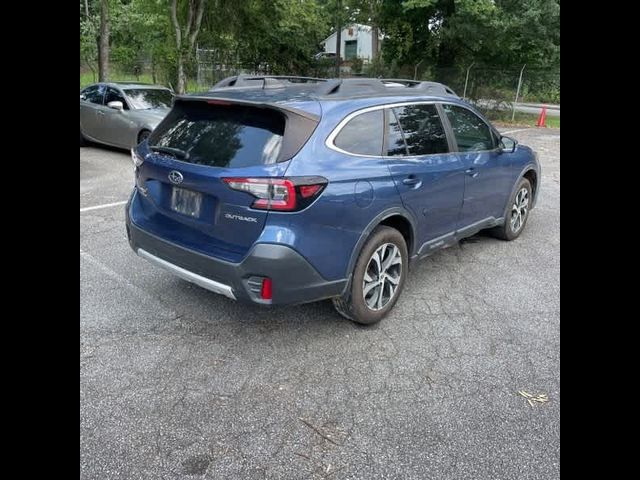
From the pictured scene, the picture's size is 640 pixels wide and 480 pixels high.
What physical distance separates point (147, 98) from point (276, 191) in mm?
8532

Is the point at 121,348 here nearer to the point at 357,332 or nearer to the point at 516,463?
the point at 357,332

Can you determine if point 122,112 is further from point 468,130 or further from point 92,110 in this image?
point 468,130

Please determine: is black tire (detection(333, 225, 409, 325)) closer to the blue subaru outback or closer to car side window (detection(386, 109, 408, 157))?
the blue subaru outback

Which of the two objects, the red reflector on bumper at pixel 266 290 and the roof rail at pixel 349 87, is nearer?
the red reflector on bumper at pixel 266 290

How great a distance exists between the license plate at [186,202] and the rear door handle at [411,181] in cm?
149

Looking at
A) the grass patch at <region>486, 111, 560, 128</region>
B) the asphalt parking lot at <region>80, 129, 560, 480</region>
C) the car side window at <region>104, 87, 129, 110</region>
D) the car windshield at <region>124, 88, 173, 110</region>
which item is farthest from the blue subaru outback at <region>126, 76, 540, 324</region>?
the grass patch at <region>486, 111, 560, 128</region>

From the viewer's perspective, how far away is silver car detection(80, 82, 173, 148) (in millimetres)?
9852

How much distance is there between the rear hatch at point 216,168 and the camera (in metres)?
3.10

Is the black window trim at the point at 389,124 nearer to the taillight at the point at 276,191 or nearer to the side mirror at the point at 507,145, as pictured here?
the taillight at the point at 276,191

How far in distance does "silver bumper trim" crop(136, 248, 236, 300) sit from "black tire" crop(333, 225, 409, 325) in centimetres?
85

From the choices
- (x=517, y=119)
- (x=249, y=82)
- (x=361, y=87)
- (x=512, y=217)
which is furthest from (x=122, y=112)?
(x=517, y=119)

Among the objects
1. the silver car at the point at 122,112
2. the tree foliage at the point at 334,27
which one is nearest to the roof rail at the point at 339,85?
the silver car at the point at 122,112

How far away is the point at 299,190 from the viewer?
10.0 ft
